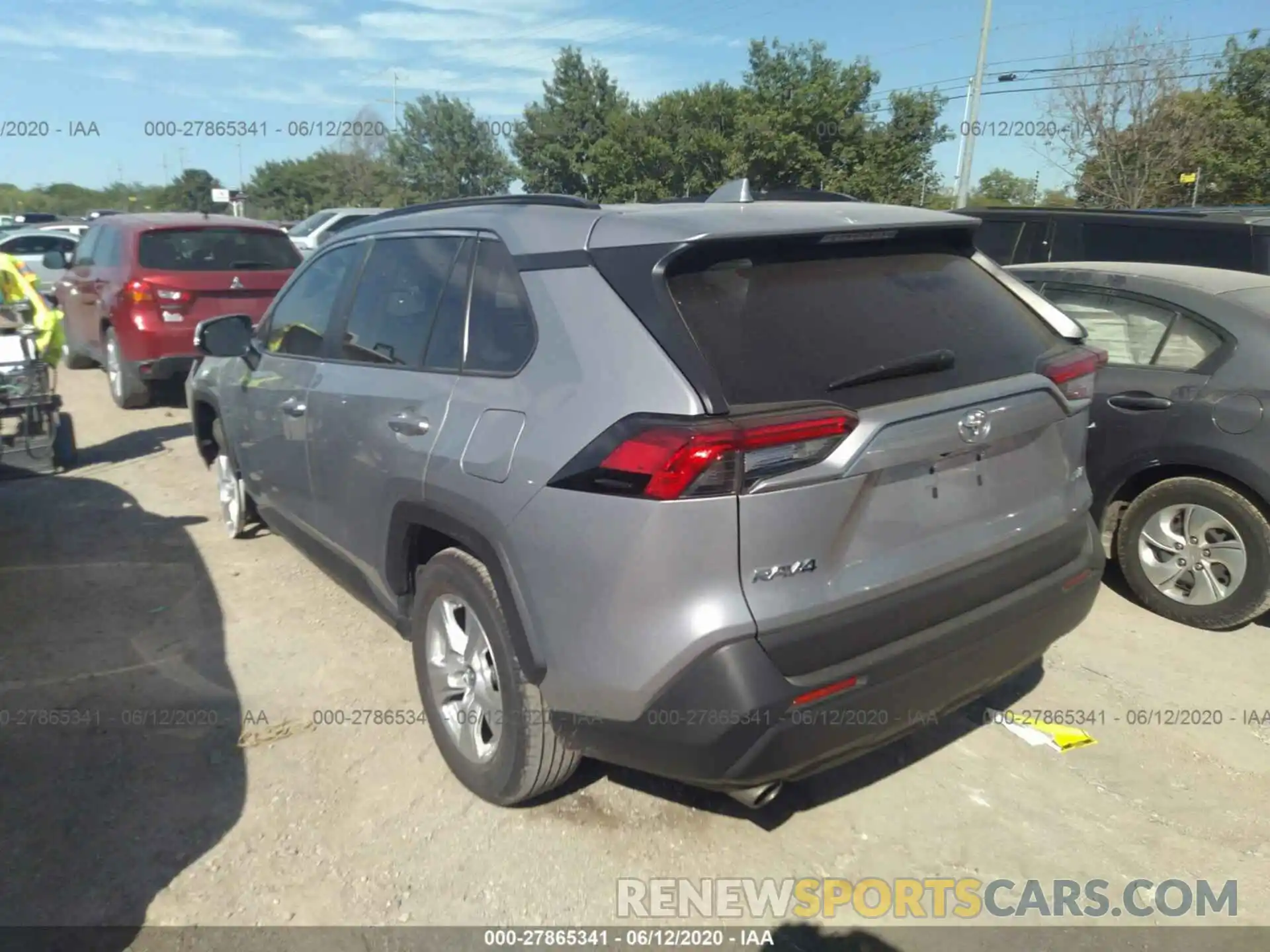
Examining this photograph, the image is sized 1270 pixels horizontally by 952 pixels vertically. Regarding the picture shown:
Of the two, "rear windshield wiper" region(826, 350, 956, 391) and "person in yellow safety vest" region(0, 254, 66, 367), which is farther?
"person in yellow safety vest" region(0, 254, 66, 367)

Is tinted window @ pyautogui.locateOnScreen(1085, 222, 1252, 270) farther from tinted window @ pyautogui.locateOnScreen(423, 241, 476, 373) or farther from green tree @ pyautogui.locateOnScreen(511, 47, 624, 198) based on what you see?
green tree @ pyautogui.locateOnScreen(511, 47, 624, 198)

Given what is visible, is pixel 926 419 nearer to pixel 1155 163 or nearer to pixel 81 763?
pixel 81 763

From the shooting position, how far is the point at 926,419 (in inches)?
96.0

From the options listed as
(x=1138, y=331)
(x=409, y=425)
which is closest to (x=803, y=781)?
(x=409, y=425)

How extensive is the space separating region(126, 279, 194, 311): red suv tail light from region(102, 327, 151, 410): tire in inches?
21.9

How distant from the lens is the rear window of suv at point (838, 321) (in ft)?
7.71

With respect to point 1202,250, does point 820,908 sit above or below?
below

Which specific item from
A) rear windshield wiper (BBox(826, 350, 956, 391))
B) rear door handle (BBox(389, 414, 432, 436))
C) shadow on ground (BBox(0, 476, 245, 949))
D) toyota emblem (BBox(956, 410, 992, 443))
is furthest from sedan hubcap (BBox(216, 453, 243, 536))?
toyota emblem (BBox(956, 410, 992, 443))

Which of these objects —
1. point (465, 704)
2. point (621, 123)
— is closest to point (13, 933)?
point (465, 704)

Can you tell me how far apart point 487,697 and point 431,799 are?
0.47 meters

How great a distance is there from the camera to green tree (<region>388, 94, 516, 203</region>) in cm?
4600

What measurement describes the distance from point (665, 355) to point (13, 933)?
2330 mm

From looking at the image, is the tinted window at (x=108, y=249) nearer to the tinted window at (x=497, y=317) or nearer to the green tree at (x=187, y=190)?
the tinted window at (x=497, y=317)

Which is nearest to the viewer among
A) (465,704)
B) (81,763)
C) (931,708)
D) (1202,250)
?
(931,708)
